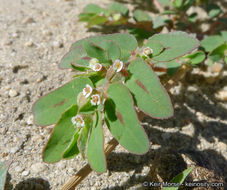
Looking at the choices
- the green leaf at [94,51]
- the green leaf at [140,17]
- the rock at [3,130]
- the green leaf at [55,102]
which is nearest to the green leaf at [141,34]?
the green leaf at [140,17]

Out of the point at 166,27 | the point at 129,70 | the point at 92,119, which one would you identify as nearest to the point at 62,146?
the point at 92,119

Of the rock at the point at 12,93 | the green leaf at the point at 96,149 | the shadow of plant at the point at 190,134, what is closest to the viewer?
the green leaf at the point at 96,149

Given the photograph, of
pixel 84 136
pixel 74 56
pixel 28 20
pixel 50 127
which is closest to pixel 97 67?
pixel 74 56

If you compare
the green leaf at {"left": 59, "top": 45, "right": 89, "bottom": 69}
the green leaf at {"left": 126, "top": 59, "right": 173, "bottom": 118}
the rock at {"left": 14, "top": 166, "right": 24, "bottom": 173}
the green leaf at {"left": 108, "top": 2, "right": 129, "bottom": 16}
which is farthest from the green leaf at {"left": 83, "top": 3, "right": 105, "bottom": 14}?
the rock at {"left": 14, "top": 166, "right": 24, "bottom": 173}

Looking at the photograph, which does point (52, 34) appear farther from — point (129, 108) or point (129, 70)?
point (129, 108)

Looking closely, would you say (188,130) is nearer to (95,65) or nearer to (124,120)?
(124,120)

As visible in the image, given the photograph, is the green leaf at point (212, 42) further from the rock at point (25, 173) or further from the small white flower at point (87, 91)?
the rock at point (25, 173)
